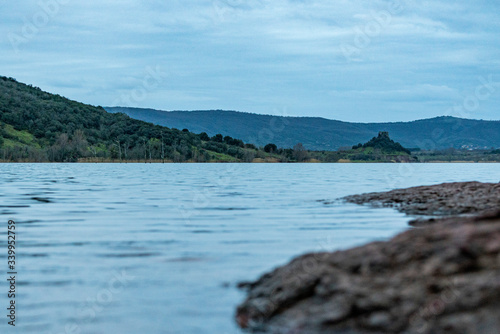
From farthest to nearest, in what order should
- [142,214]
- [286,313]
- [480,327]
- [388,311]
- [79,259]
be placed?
[142,214]
[79,259]
[286,313]
[388,311]
[480,327]

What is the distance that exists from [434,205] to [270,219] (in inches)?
360

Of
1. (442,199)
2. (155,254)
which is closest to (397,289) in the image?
(155,254)

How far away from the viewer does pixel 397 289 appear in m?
9.61

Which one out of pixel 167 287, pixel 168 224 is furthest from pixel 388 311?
pixel 168 224

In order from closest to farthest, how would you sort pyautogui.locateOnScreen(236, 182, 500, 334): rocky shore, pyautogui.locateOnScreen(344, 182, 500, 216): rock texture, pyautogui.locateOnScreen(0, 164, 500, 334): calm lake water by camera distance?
pyautogui.locateOnScreen(236, 182, 500, 334): rocky shore → pyautogui.locateOnScreen(0, 164, 500, 334): calm lake water → pyautogui.locateOnScreen(344, 182, 500, 216): rock texture

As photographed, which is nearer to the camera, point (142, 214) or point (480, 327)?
point (480, 327)

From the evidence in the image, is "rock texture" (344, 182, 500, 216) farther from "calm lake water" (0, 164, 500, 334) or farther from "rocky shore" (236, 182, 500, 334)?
"rocky shore" (236, 182, 500, 334)

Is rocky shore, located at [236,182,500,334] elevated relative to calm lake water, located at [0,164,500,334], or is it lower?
elevated

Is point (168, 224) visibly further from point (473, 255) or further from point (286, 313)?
point (473, 255)

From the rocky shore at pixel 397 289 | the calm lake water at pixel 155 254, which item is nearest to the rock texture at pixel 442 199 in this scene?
the calm lake water at pixel 155 254

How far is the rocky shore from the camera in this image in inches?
348

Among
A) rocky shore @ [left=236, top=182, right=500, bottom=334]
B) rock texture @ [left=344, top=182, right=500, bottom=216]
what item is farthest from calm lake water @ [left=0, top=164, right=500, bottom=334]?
rock texture @ [left=344, top=182, right=500, bottom=216]

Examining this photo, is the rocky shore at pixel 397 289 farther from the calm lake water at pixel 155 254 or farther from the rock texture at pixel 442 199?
the rock texture at pixel 442 199

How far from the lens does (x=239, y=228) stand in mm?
24734
